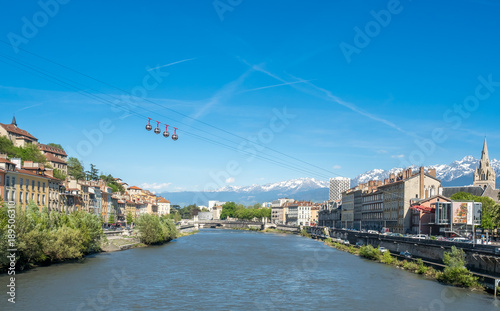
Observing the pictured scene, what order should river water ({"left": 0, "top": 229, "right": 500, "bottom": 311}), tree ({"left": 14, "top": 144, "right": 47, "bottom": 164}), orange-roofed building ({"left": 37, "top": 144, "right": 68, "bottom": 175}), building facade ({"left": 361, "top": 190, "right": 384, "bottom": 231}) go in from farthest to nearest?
orange-roofed building ({"left": 37, "top": 144, "right": 68, "bottom": 175}), building facade ({"left": 361, "top": 190, "right": 384, "bottom": 231}), tree ({"left": 14, "top": 144, "right": 47, "bottom": 164}), river water ({"left": 0, "top": 229, "right": 500, "bottom": 311})

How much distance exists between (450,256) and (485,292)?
30.5 ft

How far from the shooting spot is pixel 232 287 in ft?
152

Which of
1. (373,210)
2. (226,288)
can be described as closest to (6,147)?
(226,288)

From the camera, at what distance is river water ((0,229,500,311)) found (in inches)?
1485

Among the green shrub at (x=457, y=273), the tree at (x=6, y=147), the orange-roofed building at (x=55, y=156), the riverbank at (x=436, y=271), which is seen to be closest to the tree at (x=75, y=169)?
the orange-roofed building at (x=55, y=156)

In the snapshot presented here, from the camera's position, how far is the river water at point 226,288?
37719 mm

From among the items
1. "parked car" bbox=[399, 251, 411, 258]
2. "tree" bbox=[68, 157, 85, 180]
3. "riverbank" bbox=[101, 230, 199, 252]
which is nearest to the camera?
"parked car" bbox=[399, 251, 411, 258]

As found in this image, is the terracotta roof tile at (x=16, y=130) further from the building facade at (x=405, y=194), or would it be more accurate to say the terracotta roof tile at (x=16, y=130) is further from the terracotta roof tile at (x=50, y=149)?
the building facade at (x=405, y=194)

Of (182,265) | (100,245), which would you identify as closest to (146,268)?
(182,265)

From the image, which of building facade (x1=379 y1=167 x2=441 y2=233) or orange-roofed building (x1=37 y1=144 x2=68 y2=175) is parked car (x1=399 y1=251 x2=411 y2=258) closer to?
building facade (x1=379 y1=167 x2=441 y2=233)

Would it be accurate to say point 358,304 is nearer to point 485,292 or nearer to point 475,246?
point 485,292

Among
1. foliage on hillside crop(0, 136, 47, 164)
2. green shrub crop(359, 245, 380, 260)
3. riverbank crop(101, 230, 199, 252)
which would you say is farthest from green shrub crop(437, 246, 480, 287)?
foliage on hillside crop(0, 136, 47, 164)

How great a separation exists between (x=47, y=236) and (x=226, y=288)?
21.8 m

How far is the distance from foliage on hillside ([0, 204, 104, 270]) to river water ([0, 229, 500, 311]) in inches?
62.5
